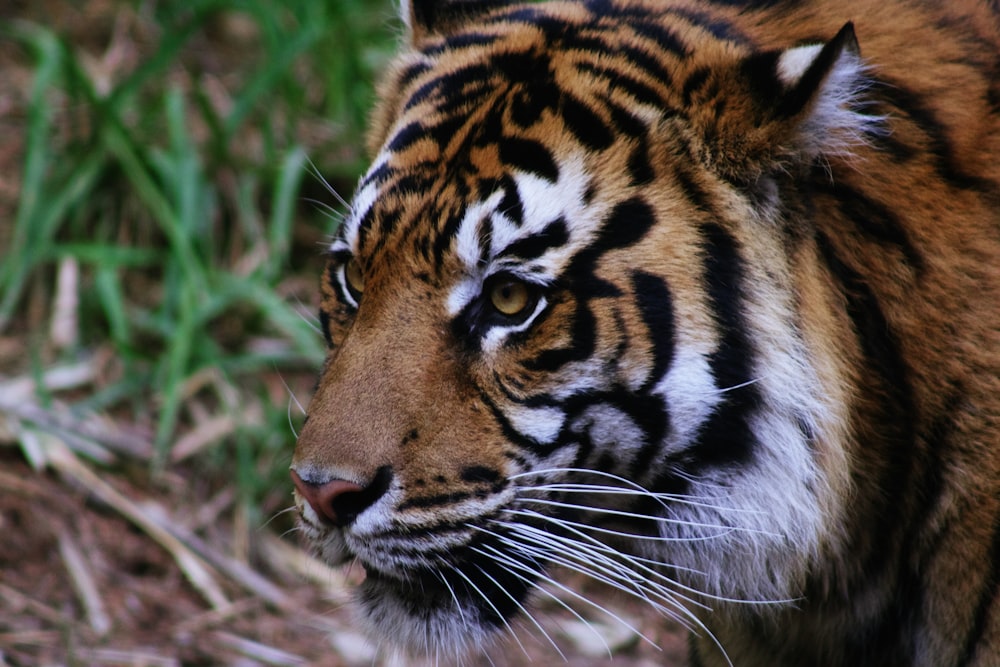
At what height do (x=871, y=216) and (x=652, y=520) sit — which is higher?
(x=871, y=216)

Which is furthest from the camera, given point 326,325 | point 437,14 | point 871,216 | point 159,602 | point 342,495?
point 159,602

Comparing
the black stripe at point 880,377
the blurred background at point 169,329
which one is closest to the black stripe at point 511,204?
the black stripe at point 880,377

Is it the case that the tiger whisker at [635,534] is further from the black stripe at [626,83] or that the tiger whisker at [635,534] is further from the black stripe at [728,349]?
the black stripe at [626,83]

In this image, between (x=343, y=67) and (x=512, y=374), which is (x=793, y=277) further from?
(x=343, y=67)

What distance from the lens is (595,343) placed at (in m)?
1.81

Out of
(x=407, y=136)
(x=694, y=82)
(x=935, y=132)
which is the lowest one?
(x=935, y=132)

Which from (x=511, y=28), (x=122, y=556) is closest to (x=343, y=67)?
(x=122, y=556)

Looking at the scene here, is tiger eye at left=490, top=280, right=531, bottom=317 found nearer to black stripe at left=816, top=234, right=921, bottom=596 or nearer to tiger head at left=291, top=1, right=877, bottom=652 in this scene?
tiger head at left=291, top=1, right=877, bottom=652

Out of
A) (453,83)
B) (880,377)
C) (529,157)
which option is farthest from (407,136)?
(880,377)

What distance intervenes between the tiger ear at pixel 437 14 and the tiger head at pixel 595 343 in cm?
41

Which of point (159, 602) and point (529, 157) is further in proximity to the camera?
point (159, 602)

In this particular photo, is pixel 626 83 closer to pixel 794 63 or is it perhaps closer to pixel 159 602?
pixel 794 63

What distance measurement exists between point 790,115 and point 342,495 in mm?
856

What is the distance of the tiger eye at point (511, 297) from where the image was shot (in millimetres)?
1828
